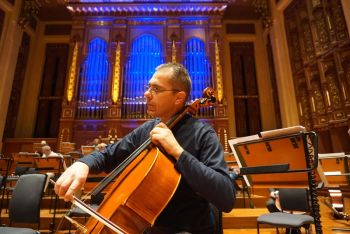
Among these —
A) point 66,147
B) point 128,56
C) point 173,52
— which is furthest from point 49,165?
point 173,52

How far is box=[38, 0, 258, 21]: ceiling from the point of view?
9674 millimetres

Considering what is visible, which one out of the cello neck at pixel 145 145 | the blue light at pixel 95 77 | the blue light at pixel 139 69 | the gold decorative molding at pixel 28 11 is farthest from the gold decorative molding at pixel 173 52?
the cello neck at pixel 145 145

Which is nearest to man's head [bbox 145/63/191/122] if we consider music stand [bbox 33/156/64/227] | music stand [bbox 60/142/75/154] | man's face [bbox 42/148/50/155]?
music stand [bbox 33/156/64/227]

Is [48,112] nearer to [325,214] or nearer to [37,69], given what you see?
[37,69]

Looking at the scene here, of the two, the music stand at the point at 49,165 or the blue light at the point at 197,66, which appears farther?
the blue light at the point at 197,66

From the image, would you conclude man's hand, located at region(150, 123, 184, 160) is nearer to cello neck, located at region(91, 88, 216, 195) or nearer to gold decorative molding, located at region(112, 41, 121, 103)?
cello neck, located at region(91, 88, 216, 195)

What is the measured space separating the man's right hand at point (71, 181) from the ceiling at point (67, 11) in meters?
9.42

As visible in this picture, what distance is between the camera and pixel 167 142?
126 centimetres

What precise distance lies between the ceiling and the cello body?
9.40 meters

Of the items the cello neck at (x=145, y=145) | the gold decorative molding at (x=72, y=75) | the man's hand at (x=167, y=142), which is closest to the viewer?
the man's hand at (x=167, y=142)

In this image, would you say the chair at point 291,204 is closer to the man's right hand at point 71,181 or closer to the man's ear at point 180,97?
the man's ear at point 180,97

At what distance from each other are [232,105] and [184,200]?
28.0 feet

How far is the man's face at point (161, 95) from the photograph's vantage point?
1507mm

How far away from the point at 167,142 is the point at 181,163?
0.12m
